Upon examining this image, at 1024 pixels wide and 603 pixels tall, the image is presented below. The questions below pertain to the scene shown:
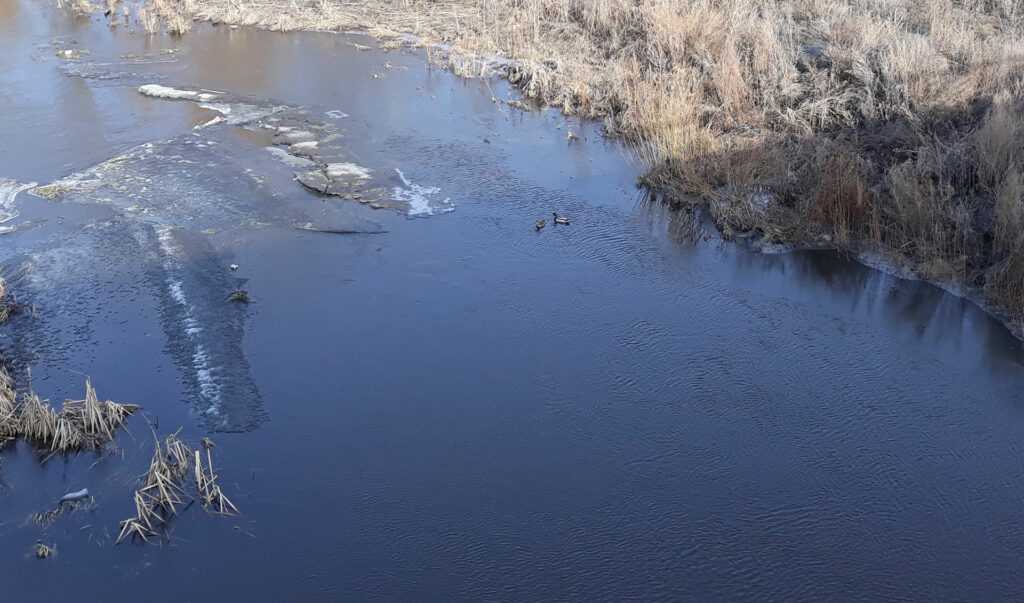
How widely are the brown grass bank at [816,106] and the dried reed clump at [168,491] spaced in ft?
17.4

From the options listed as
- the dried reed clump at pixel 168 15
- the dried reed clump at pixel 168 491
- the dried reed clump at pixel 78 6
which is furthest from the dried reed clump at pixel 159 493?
the dried reed clump at pixel 78 6

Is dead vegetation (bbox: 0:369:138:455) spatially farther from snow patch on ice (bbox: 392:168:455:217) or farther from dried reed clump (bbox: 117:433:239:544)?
snow patch on ice (bbox: 392:168:455:217)

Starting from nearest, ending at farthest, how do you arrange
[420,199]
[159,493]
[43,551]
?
[43,551] → [159,493] → [420,199]

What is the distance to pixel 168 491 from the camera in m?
5.72

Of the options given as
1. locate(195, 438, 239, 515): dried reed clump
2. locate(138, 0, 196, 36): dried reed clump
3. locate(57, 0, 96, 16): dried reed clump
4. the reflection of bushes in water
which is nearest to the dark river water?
locate(195, 438, 239, 515): dried reed clump

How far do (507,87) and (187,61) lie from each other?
14.8 feet

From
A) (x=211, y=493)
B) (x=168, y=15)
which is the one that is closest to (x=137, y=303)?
(x=211, y=493)

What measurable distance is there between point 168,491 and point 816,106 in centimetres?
748

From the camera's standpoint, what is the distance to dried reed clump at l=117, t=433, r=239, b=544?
217 inches

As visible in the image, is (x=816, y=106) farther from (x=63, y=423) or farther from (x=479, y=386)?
(x=63, y=423)

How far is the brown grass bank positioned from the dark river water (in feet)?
1.45

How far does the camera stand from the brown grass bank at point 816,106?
330 inches

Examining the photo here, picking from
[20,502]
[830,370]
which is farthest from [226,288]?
[830,370]

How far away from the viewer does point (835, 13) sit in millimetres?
12867
